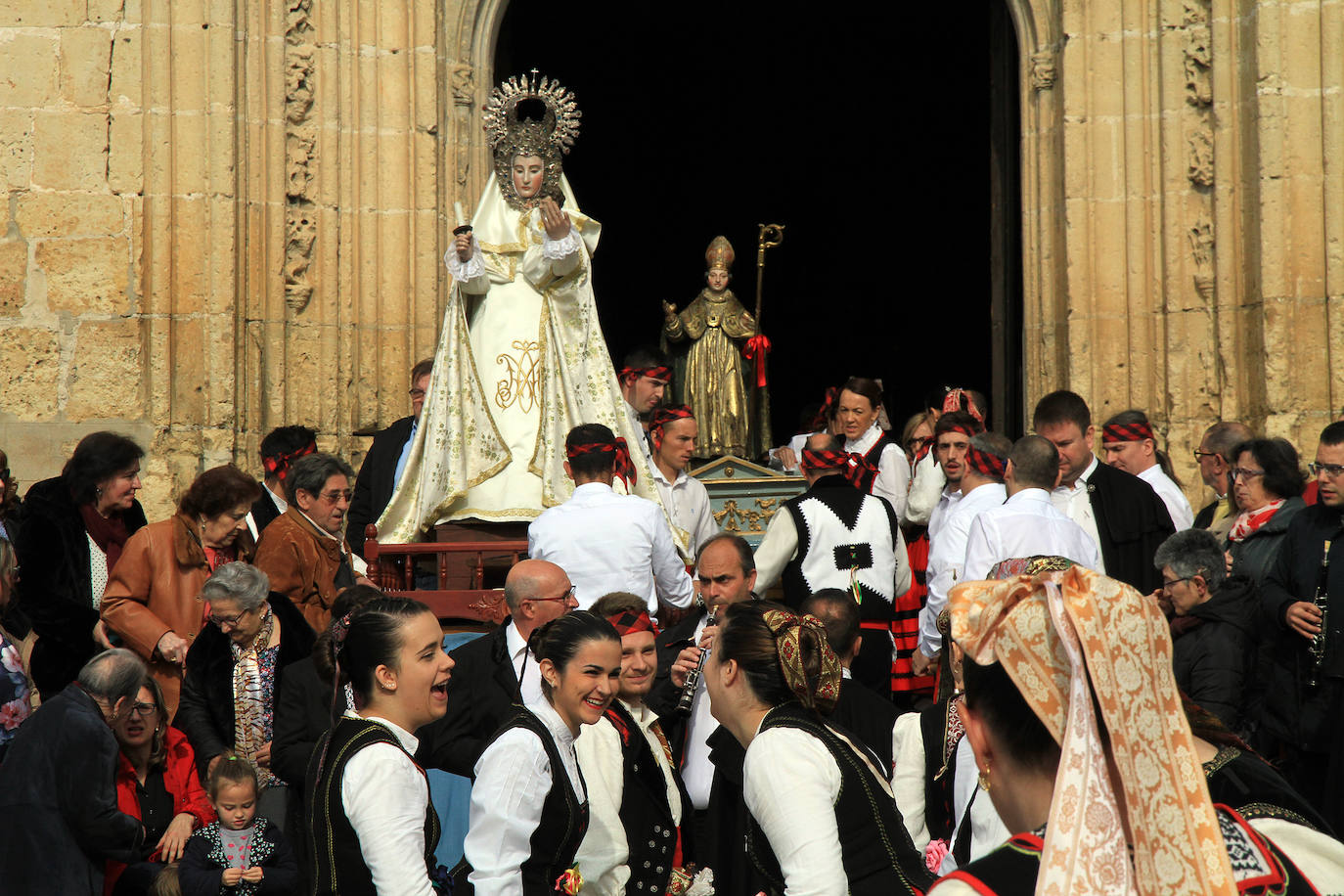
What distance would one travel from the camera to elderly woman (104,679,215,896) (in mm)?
5367

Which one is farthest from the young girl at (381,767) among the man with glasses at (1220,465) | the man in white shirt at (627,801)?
the man with glasses at (1220,465)

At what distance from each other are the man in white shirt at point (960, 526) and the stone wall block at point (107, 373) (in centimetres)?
506

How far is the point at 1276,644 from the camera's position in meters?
6.12

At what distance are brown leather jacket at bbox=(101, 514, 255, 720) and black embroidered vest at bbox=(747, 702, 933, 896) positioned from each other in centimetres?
336

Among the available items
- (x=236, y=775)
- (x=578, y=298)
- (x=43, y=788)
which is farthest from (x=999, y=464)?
(x=43, y=788)

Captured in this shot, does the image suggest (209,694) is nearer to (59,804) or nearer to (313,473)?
(59,804)

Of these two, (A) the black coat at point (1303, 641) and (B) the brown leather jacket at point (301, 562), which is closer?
(A) the black coat at point (1303, 641)

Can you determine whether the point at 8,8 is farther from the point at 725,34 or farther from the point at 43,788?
the point at 725,34

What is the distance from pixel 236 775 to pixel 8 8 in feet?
20.5

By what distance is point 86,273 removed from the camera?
31.9 feet

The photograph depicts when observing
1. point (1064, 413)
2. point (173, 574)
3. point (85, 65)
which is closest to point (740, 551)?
point (1064, 413)

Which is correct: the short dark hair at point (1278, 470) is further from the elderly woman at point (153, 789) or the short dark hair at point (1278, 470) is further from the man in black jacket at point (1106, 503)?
the elderly woman at point (153, 789)

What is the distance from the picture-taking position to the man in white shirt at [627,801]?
4.23 meters

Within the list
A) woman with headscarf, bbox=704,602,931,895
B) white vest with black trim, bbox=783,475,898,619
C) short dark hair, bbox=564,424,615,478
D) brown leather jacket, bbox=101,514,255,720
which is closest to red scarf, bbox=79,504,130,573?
brown leather jacket, bbox=101,514,255,720
